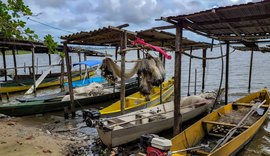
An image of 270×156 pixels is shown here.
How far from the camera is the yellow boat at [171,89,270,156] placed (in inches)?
217

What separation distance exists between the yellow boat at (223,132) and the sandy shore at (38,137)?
3.22 metres

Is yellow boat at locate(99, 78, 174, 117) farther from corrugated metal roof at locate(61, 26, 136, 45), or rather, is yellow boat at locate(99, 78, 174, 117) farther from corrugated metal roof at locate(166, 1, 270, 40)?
corrugated metal roof at locate(166, 1, 270, 40)

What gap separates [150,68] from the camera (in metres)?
7.50

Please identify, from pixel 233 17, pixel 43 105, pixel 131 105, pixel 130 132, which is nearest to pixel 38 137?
pixel 130 132

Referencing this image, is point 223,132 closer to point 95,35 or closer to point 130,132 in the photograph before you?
point 130,132

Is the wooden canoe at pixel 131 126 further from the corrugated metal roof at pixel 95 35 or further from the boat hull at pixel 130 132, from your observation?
the corrugated metal roof at pixel 95 35

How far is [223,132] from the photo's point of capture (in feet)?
23.4

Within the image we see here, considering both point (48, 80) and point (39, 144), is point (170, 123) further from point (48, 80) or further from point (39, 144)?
point (48, 80)

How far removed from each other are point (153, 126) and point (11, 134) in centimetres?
467

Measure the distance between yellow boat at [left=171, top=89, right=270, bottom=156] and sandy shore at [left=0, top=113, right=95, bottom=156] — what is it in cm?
322

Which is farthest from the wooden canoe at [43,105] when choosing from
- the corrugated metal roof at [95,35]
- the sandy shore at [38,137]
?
the corrugated metal roof at [95,35]

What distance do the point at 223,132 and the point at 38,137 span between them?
575 centimetres

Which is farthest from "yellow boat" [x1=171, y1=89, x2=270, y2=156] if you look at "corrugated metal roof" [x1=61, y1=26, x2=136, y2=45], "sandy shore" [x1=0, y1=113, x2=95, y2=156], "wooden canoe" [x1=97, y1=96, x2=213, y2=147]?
"corrugated metal roof" [x1=61, y1=26, x2=136, y2=45]

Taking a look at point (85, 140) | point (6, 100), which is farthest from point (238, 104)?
point (6, 100)
